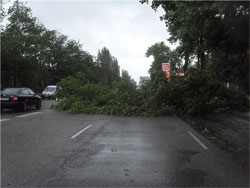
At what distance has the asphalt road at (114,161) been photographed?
4.66m

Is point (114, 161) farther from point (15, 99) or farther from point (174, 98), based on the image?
point (15, 99)

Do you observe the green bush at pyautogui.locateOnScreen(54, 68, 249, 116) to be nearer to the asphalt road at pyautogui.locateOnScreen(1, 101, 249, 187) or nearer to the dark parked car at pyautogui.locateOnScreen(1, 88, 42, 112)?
the dark parked car at pyautogui.locateOnScreen(1, 88, 42, 112)

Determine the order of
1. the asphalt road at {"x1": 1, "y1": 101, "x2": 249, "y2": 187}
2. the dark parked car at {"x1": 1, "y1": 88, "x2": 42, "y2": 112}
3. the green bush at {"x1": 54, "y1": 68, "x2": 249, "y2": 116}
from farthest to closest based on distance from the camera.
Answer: the dark parked car at {"x1": 1, "y1": 88, "x2": 42, "y2": 112}, the green bush at {"x1": 54, "y1": 68, "x2": 249, "y2": 116}, the asphalt road at {"x1": 1, "y1": 101, "x2": 249, "y2": 187}

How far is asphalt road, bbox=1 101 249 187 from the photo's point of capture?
4.66 m

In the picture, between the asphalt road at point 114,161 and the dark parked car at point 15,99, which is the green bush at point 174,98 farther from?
the asphalt road at point 114,161

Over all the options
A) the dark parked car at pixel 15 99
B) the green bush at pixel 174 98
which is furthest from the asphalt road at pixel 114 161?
the dark parked car at pixel 15 99

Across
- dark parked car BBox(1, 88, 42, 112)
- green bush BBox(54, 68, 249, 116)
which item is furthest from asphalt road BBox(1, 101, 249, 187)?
dark parked car BBox(1, 88, 42, 112)

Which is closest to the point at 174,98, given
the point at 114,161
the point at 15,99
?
the point at 15,99

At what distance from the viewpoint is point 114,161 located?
5930 millimetres

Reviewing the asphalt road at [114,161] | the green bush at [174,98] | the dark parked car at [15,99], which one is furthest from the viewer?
the dark parked car at [15,99]

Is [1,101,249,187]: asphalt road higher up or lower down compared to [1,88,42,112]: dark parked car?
lower down

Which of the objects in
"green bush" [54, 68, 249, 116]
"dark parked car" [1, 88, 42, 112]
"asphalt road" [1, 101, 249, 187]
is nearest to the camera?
"asphalt road" [1, 101, 249, 187]

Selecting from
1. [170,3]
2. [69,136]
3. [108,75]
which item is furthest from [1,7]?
[108,75]

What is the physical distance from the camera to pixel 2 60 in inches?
1405
